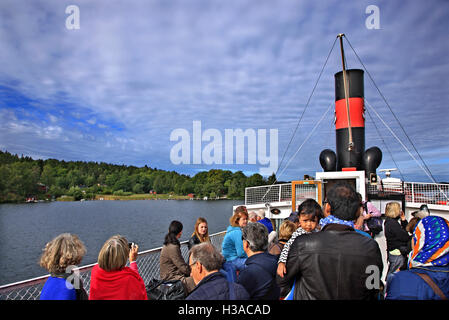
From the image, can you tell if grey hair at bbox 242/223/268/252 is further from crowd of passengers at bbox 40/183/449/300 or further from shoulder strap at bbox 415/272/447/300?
shoulder strap at bbox 415/272/447/300

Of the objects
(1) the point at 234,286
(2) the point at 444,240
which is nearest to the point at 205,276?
(1) the point at 234,286

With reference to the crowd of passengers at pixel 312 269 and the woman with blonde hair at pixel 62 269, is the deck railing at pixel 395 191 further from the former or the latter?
the woman with blonde hair at pixel 62 269

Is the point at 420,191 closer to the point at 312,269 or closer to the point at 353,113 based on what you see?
the point at 353,113

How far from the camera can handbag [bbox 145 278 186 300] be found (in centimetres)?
321

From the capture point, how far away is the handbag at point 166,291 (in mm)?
3211

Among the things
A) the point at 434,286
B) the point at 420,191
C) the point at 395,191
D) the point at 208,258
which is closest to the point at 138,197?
the point at 395,191

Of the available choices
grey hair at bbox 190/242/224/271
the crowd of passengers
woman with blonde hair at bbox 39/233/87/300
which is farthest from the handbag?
grey hair at bbox 190/242/224/271

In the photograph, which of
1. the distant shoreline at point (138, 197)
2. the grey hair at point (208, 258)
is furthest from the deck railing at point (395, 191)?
the distant shoreline at point (138, 197)

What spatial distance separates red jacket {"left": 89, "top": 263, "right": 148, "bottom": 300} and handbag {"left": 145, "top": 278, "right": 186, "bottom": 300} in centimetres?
64

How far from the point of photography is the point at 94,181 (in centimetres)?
11881

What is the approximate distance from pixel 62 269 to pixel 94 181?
126436mm

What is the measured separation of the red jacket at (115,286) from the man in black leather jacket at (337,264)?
4.32 ft
